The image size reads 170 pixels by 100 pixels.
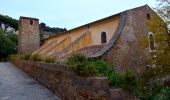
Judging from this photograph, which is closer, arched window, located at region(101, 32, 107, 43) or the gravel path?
the gravel path

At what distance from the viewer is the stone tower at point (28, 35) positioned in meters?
35.8

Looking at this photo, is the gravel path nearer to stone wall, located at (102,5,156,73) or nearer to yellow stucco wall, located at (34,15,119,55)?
stone wall, located at (102,5,156,73)

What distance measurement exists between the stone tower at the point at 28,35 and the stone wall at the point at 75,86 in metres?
22.2

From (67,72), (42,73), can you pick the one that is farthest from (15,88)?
(67,72)

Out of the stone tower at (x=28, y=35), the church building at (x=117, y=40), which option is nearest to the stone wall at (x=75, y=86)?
the church building at (x=117, y=40)

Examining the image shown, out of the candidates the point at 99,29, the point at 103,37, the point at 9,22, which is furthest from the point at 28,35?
the point at 9,22

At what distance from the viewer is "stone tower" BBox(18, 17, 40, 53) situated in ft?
117

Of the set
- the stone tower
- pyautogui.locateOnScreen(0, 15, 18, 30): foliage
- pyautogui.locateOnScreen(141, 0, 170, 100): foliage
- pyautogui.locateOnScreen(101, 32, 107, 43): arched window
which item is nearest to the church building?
pyautogui.locateOnScreen(101, 32, 107, 43): arched window

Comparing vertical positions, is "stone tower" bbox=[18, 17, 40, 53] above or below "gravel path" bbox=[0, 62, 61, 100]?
above

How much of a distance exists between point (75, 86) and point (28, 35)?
28.1m

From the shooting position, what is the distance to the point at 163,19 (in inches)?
613

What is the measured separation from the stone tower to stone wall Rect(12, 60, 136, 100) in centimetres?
2225

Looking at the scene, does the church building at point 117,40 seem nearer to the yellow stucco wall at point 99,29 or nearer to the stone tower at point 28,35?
the yellow stucco wall at point 99,29

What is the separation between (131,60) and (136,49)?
1332 mm
